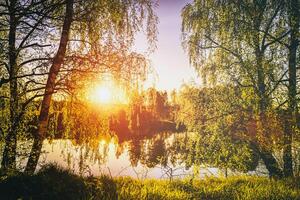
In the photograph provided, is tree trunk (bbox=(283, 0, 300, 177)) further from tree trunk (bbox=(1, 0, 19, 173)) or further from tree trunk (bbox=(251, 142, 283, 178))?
tree trunk (bbox=(1, 0, 19, 173))

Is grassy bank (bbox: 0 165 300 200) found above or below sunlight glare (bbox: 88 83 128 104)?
below

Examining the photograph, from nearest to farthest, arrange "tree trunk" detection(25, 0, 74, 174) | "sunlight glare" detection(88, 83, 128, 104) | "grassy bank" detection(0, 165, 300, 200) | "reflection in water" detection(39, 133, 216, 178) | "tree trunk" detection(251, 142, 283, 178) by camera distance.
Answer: "grassy bank" detection(0, 165, 300, 200)
"sunlight glare" detection(88, 83, 128, 104)
"tree trunk" detection(25, 0, 74, 174)
"reflection in water" detection(39, 133, 216, 178)
"tree trunk" detection(251, 142, 283, 178)

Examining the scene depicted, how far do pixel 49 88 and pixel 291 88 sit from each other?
25.5ft

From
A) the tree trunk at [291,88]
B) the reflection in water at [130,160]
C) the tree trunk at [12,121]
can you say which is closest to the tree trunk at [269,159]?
the tree trunk at [291,88]

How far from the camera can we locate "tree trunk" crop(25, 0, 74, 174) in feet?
27.0

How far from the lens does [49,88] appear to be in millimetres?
8484

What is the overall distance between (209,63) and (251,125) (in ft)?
11.2

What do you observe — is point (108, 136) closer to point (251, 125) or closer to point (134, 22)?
point (134, 22)

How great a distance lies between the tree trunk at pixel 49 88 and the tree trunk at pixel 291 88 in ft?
23.0

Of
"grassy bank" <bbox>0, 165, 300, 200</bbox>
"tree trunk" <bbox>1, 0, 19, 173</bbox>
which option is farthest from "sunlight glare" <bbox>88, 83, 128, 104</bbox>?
"grassy bank" <bbox>0, 165, 300, 200</bbox>

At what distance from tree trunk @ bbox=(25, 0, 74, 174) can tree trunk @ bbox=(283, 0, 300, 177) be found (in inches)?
276

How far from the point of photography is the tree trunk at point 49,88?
8.23 m

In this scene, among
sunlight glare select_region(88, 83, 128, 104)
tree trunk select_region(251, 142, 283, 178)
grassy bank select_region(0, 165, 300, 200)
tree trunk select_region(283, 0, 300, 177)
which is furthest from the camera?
tree trunk select_region(251, 142, 283, 178)

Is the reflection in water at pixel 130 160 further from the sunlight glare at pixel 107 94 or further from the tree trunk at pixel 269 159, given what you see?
the tree trunk at pixel 269 159
